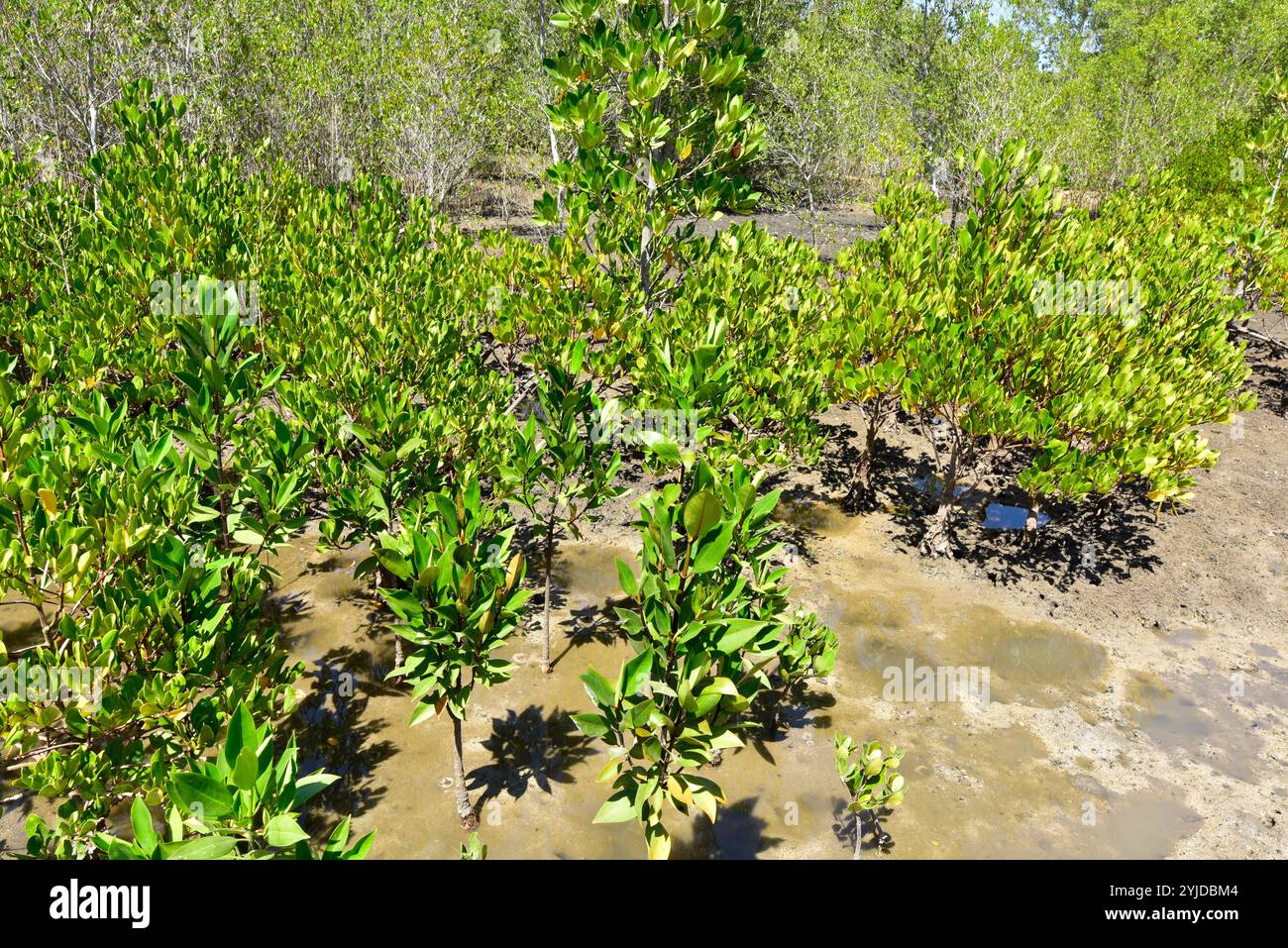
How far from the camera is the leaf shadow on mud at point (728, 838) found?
6020 mm

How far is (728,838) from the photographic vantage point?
617 cm

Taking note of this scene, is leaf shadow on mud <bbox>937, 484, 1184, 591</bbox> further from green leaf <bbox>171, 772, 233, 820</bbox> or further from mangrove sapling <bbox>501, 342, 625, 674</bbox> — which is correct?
green leaf <bbox>171, 772, 233, 820</bbox>

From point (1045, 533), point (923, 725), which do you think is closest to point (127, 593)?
point (923, 725)

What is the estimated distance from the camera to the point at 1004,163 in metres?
8.80

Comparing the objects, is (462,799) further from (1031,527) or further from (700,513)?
(1031,527)

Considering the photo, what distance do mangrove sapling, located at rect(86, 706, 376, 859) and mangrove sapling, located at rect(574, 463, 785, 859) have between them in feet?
4.35

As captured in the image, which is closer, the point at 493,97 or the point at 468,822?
the point at 468,822

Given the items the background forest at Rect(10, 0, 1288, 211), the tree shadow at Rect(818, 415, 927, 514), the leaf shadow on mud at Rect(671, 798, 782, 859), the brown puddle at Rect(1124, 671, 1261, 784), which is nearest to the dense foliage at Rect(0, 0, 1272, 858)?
the leaf shadow on mud at Rect(671, 798, 782, 859)

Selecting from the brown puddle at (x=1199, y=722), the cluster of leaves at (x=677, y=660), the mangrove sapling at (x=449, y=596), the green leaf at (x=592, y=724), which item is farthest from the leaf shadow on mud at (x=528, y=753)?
the brown puddle at (x=1199, y=722)

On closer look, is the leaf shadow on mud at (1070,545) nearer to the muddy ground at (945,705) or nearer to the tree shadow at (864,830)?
the muddy ground at (945,705)

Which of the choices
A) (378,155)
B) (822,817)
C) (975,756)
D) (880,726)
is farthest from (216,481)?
(378,155)

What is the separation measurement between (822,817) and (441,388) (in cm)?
593

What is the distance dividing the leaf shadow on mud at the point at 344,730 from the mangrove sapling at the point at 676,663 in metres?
3.64
